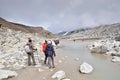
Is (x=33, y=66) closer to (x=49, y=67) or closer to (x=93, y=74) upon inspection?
(x=49, y=67)

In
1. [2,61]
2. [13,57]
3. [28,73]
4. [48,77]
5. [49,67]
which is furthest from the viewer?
[13,57]

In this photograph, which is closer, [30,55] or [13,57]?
[30,55]

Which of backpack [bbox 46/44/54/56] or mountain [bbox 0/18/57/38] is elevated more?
mountain [bbox 0/18/57/38]

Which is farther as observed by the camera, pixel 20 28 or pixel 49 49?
pixel 20 28

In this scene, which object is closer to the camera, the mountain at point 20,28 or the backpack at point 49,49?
the backpack at point 49,49

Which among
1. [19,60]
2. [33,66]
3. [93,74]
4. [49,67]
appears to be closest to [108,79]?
[93,74]

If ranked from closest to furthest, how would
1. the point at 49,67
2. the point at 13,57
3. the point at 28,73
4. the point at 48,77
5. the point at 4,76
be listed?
1. the point at 4,76
2. the point at 48,77
3. the point at 28,73
4. the point at 49,67
5. the point at 13,57

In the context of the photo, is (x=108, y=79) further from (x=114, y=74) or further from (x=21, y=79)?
(x=21, y=79)

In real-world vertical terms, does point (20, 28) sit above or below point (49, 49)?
above

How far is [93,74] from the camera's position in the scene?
36.8 ft

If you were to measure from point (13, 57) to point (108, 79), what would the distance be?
8189mm

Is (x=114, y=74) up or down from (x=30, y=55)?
down

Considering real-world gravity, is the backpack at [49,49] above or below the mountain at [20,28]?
below

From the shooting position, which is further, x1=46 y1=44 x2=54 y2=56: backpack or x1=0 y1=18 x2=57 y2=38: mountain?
x1=0 y1=18 x2=57 y2=38: mountain
